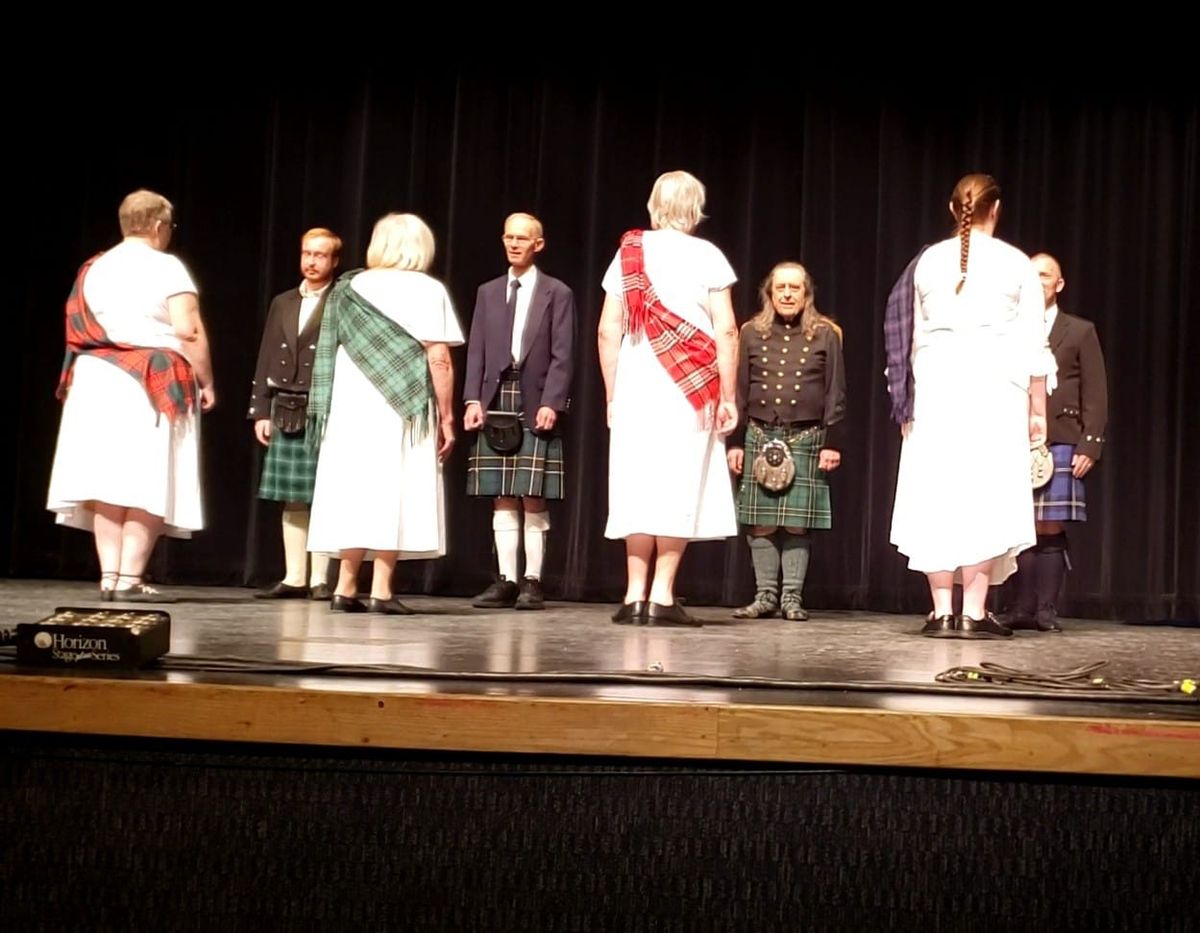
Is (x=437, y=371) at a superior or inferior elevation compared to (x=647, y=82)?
inferior

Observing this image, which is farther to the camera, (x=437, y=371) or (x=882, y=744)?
(x=437, y=371)

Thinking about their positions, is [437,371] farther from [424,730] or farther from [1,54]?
[1,54]

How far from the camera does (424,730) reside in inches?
95.8

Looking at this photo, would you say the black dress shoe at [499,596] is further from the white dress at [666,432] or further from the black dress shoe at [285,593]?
the white dress at [666,432]

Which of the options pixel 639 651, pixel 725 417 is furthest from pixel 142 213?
pixel 639 651

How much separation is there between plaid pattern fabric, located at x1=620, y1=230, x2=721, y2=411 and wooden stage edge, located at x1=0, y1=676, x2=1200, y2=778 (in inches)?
96.8

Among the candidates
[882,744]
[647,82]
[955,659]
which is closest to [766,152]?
[647,82]

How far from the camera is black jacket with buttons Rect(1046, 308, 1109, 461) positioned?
228 inches

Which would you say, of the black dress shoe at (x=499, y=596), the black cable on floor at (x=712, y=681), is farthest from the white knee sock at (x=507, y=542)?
the black cable on floor at (x=712, y=681)

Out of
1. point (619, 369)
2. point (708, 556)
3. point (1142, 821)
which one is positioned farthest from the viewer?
point (708, 556)

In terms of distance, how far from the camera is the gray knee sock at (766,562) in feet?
19.7

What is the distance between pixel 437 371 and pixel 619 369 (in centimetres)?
67

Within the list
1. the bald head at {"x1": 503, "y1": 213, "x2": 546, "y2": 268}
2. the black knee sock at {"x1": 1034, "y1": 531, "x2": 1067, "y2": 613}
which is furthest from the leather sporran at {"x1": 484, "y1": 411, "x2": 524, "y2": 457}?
the black knee sock at {"x1": 1034, "y1": 531, "x2": 1067, "y2": 613}

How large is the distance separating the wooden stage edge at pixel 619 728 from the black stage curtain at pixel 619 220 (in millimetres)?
4819
